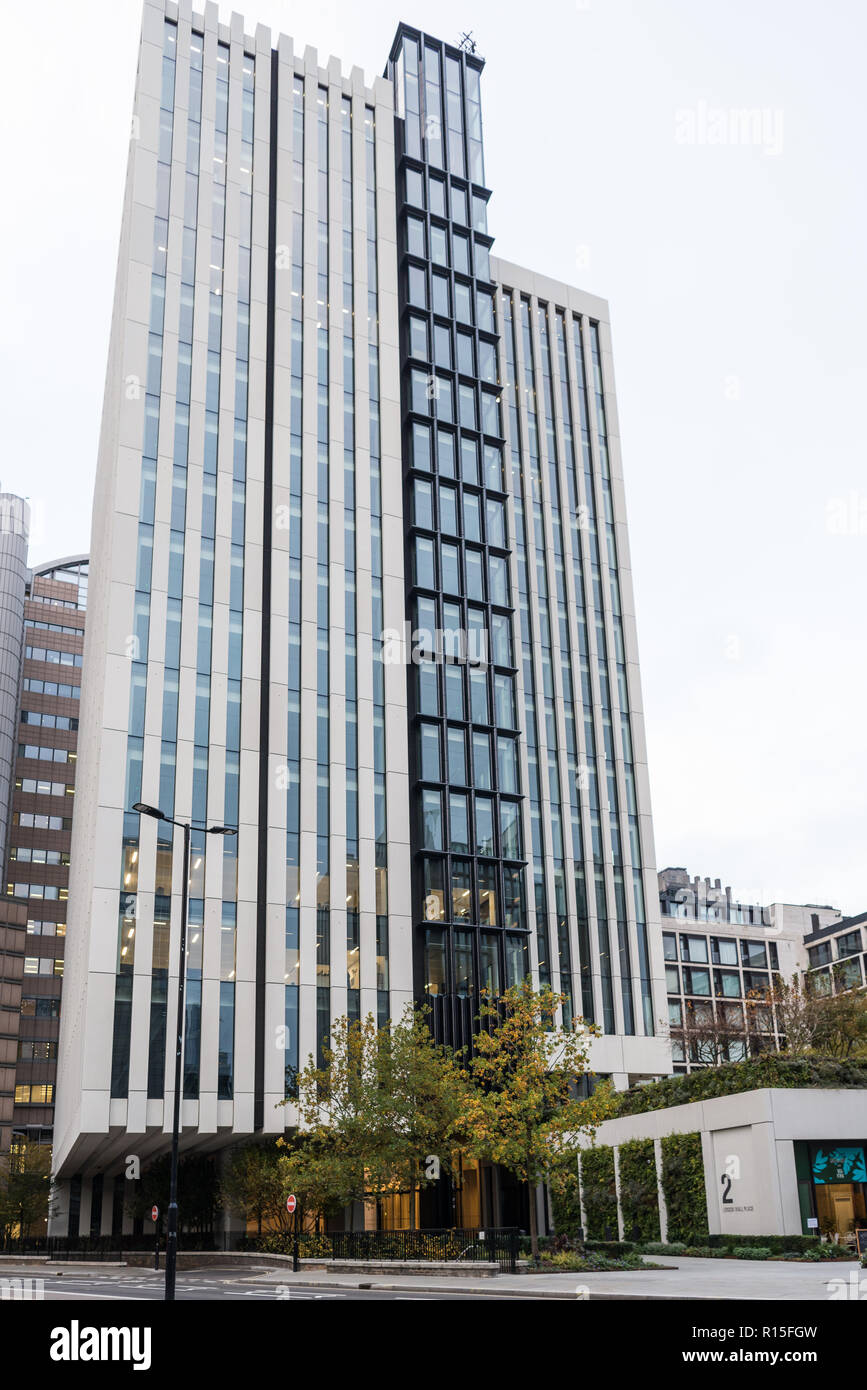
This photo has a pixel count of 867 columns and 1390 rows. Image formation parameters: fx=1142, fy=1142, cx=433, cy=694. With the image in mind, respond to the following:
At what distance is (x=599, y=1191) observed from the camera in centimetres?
5147

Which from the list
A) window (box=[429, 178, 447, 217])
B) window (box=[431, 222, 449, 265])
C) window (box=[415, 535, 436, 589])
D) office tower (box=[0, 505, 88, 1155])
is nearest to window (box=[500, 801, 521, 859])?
window (box=[415, 535, 436, 589])

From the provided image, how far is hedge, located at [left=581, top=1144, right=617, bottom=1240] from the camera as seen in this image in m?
50.2

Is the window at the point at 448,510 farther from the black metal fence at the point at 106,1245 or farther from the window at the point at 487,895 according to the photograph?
the black metal fence at the point at 106,1245

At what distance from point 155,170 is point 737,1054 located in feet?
338

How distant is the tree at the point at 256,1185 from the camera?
173ft

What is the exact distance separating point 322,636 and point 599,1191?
31314 millimetres

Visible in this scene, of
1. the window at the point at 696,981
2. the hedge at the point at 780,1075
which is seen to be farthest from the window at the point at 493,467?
the window at the point at 696,981

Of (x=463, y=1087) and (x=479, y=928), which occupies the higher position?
(x=479, y=928)

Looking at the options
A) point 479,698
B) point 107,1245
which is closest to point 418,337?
point 479,698

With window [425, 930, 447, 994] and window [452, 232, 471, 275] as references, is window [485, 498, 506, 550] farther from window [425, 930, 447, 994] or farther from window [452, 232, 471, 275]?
window [425, 930, 447, 994]

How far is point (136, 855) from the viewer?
53.7 meters

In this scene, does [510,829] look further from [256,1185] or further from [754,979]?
[754,979]
